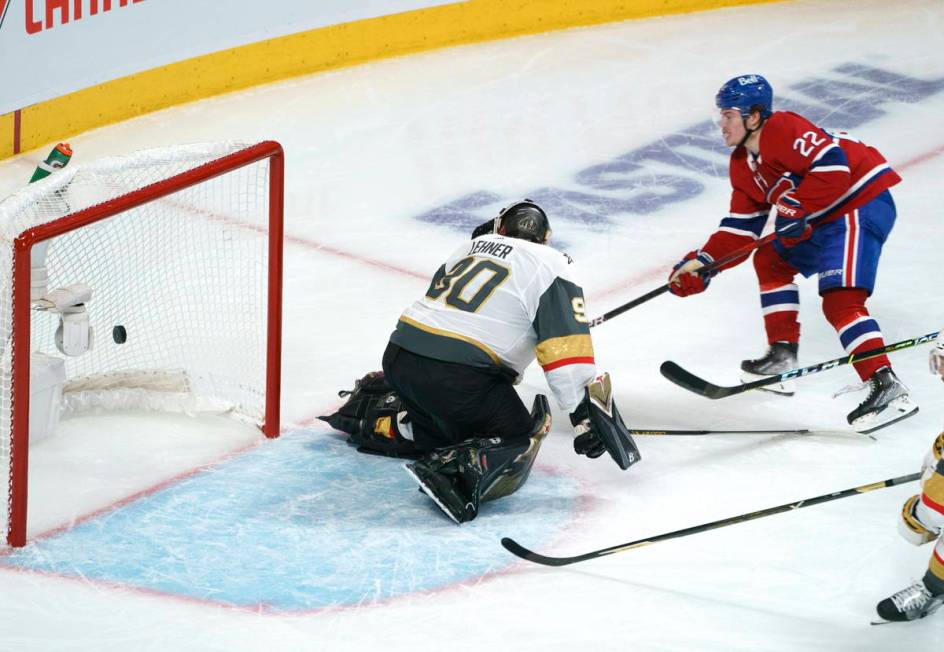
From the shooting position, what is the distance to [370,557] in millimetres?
3043

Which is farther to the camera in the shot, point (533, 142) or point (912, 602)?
point (533, 142)

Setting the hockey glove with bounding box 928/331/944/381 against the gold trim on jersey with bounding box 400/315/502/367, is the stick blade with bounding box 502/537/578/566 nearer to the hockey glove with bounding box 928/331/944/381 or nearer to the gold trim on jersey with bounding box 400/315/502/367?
the gold trim on jersey with bounding box 400/315/502/367

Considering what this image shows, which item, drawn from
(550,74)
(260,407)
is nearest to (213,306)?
(260,407)

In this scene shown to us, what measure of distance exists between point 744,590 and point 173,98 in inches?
147

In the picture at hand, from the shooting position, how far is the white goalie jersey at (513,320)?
321cm

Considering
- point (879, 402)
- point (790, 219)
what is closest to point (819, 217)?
point (790, 219)

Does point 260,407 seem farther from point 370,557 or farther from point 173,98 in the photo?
point 173,98

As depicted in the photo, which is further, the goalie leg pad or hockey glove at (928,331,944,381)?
the goalie leg pad

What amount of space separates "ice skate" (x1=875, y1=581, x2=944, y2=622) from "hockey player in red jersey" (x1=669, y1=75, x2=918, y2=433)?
863 millimetres

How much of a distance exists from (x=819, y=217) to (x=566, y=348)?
3.24 feet

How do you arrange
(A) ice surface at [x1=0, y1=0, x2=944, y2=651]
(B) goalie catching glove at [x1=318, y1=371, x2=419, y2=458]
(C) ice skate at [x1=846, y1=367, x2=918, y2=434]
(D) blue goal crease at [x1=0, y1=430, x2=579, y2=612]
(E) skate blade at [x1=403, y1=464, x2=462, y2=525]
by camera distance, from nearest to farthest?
1. (A) ice surface at [x1=0, y1=0, x2=944, y2=651]
2. (D) blue goal crease at [x1=0, y1=430, x2=579, y2=612]
3. (E) skate blade at [x1=403, y1=464, x2=462, y2=525]
4. (B) goalie catching glove at [x1=318, y1=371, x2=419, y2=458]
5. (C) ice skate at [x1=846, y1=367, x2=918, y2=434]

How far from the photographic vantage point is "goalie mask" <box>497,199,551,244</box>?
339 centimetres

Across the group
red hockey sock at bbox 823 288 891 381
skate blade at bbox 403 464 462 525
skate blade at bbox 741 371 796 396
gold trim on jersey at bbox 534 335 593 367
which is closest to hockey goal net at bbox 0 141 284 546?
skate blade at bbox 403 464 462 525

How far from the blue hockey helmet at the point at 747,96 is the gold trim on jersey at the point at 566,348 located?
34.5 inches
